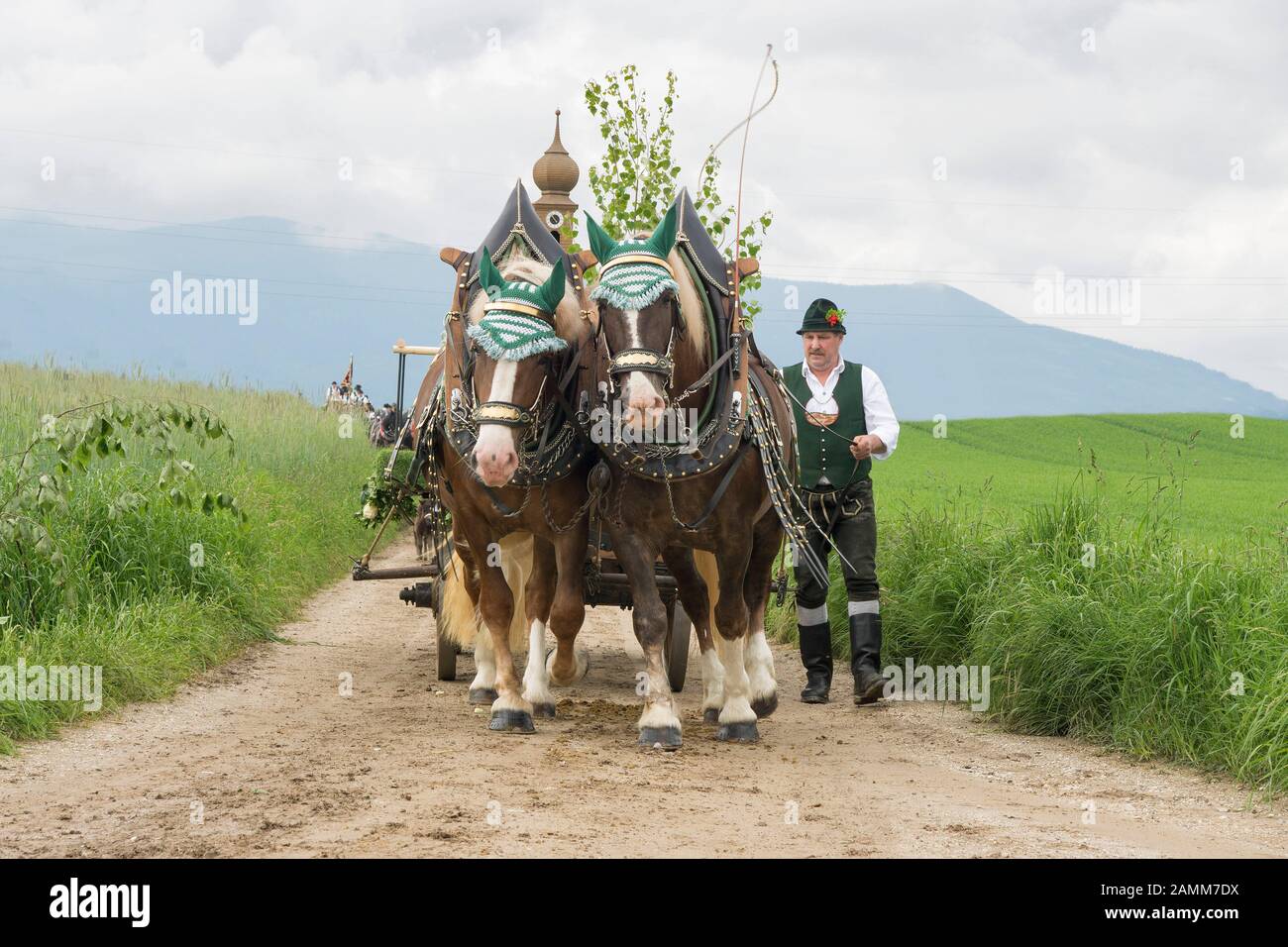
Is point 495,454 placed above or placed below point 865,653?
above

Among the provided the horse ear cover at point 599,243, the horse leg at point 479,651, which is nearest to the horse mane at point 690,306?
the horse ear cover at point 599,243

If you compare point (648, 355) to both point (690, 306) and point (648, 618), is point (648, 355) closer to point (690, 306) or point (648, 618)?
point (690, 306)

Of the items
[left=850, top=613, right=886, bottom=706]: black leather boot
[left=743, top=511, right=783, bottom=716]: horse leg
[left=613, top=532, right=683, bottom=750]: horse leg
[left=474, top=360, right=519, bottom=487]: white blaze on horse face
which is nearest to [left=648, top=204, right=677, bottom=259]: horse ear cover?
[left=474, top=360, right=519, bottom=487]: white blaze on horse face

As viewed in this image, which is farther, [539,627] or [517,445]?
[539,627]

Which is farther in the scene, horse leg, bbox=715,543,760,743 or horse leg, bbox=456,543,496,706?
horse leg, bbox=456,543,496,706

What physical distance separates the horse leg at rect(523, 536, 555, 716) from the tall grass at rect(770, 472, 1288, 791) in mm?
2289

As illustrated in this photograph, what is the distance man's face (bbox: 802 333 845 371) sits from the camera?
7.77 metres

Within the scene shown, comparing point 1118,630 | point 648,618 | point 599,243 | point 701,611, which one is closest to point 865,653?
point 701,611

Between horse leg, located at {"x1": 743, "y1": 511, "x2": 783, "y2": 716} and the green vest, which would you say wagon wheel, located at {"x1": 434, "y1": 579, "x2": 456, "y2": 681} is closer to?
horse leg, located at {"x1": 743, "y1": 511, "x2": 783, "y2": 716}

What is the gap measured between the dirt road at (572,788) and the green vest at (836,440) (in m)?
1.30

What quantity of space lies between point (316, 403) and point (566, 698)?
2030 cm

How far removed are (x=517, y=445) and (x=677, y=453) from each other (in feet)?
2.33

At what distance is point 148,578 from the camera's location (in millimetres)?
8258

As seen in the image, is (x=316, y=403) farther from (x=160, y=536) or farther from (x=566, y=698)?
(x=566, y=698)
